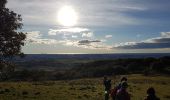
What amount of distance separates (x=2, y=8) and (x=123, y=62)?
106m

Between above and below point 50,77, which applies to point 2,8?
above

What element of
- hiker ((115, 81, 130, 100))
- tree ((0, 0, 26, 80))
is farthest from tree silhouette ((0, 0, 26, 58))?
Result: hiker ((115, 81, 130, 100))

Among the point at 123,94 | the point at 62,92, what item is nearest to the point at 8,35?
the point at 62,92

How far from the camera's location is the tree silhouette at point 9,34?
39.8 meters

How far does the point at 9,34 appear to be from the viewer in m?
40.2

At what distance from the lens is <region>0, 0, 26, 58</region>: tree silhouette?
130 feet

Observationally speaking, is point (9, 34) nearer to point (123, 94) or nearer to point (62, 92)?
point (62, 92)

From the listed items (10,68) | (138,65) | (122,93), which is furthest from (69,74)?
(122,93)

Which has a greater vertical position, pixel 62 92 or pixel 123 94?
pixel 123 94

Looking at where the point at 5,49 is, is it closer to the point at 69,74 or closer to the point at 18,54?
the point at 18,54

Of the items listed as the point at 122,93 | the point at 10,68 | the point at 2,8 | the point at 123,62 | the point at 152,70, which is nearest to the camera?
the point at 122,93

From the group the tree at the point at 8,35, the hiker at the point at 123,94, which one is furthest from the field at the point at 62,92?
the hiker at the point at 123,94

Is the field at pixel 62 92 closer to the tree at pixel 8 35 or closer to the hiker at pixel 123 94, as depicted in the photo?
the tree at pixel 8 35

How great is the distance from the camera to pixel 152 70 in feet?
380
